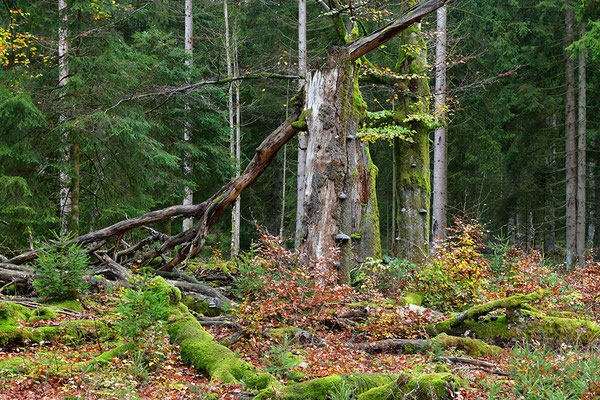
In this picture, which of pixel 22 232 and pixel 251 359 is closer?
pixel 251 359

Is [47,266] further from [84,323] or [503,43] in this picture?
Result: [503,43]

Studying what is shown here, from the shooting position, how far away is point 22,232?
12.4 meters

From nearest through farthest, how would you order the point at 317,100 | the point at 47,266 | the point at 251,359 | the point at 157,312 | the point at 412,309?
the point at 157,312, the point at 251,359, the point at 47,266, the point at 412,309, the point at 317,100

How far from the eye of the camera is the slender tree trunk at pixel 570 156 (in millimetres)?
19359

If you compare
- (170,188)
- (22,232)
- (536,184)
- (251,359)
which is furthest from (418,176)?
(536,184)

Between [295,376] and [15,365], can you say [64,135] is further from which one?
[295,376]

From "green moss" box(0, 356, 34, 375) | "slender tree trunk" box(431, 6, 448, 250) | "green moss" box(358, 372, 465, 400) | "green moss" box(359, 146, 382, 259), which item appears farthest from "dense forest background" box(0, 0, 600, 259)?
"green moss" box(358, 372, 465, 400)

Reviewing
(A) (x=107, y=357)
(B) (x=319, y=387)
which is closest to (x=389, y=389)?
(B) (x=319, y=387)

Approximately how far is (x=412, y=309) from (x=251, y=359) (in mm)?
3013

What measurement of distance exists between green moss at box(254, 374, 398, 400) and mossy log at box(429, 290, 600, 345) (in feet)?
9.55

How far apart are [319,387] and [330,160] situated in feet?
16.3

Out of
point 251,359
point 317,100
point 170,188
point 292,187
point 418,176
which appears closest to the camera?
point 251,359

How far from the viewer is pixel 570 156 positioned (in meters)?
20.0

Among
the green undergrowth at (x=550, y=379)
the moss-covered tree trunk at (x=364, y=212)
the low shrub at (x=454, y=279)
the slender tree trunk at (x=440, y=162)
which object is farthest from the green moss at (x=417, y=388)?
the slender tree trunk at (x=440, y=162)
